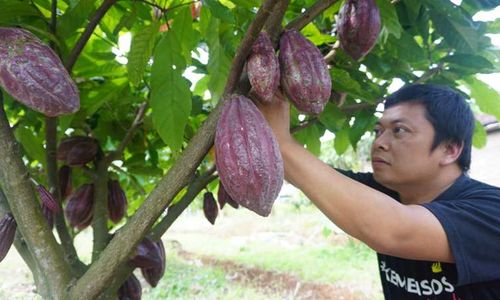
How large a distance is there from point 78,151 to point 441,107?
1.13 m

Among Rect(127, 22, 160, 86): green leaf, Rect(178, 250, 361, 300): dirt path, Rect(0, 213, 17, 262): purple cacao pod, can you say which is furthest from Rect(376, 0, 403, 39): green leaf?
Rect(178, 250, 361, 300): dirt path

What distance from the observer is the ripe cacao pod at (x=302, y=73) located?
80 cm

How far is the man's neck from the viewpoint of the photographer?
1655 millimetres

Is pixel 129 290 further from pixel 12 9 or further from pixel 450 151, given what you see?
pixel 450 151

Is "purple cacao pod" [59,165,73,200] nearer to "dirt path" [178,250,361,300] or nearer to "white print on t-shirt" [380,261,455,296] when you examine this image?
"white print on t-shirt" [380,261,455,296]

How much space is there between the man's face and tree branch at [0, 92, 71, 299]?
3.44 ft

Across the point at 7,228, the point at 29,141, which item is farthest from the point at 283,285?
the point at 7,228

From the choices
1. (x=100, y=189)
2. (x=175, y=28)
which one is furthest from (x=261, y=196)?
(x=100, y=189)

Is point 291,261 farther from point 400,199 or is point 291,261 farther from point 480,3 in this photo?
point 480,3

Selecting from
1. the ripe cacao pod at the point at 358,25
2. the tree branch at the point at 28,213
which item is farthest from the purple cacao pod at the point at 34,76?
the ripe cacao pod at the point at 358,25

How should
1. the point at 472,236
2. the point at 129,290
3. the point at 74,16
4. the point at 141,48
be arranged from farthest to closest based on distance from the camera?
the point at 129,290, the point at 472,236, the point at 141,48, the point at 74,16

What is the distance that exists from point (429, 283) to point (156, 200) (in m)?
1.13

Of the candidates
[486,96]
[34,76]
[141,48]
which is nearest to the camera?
[34,76]

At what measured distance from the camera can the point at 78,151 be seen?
1.45 meters
